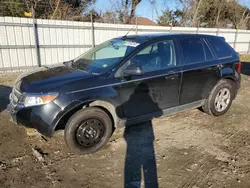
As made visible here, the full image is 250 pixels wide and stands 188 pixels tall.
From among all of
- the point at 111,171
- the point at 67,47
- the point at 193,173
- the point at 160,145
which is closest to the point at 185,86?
the point at 160,145

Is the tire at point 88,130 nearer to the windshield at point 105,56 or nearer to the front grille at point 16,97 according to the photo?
the windshield at point 105,56

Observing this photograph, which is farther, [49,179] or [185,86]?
[185,86]

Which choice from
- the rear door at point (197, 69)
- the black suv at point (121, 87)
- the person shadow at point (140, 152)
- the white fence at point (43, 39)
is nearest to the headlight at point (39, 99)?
the black suv at point (121, 87)

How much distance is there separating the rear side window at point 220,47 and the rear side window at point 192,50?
367 mm

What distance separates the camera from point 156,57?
140 inches

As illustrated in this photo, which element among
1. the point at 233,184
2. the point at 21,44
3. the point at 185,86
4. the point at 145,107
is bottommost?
the point at 233,184

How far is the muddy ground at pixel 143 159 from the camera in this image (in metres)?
2.57

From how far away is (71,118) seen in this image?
2.87 meters

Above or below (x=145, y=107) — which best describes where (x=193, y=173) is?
below

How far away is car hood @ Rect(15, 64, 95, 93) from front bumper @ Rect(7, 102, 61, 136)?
237mm

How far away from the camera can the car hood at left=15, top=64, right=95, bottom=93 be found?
111 inches

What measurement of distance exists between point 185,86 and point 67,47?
6920mm

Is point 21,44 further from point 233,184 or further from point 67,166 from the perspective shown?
point 233,184

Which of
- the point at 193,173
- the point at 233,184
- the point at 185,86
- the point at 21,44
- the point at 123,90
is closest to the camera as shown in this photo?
the point at 233,184
